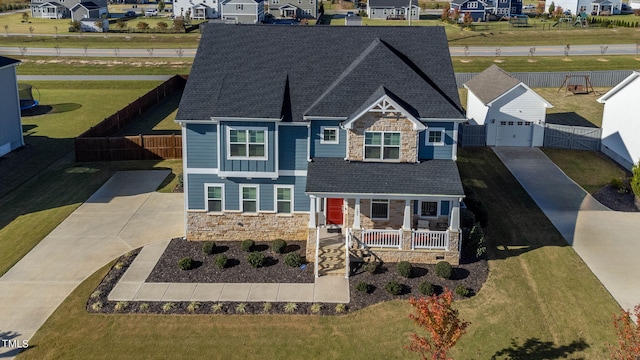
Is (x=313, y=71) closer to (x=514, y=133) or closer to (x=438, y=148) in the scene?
(x=438, y=148)

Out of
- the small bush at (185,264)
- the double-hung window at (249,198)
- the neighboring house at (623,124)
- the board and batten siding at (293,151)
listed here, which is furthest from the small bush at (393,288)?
the neighboring house at (623,124)

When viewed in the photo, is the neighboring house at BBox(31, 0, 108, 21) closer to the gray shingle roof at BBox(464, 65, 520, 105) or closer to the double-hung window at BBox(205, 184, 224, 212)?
the gray shingle roof at BBox(464, 65, 520, 105)

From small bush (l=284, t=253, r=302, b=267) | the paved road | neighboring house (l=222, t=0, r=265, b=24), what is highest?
neighboring house (l=222, t=0, r=265, b=24)

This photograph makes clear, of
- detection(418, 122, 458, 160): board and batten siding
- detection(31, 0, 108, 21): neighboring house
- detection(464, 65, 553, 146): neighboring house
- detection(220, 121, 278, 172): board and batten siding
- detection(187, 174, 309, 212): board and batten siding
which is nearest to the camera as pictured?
detection(220, 121, 278, 172): board and batten siding

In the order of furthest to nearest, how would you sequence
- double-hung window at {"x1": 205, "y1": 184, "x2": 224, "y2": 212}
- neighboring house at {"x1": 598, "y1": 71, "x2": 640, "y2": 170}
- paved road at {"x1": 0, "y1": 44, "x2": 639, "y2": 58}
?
paved road at {"x1": 0, "y1": 44, "x2": 639, "y2": 58}
neighboring house at {"x1": 598, "y1": 71, "x2": 640, "y2": 170}
double-hung window at {"x1": 205, "y1": 184, "x2": 224, "y2": 212}

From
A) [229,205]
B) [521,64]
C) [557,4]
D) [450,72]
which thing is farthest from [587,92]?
[557,4]

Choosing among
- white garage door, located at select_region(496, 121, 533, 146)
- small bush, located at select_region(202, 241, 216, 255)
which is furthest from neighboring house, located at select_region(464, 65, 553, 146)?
small bush, located at select_region(202, 241, 216, 255)

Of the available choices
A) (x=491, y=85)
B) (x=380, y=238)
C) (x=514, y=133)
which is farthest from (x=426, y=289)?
(x=491, y=85)

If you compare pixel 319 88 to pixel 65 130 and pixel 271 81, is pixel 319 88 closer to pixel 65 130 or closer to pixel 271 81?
pixel 271 81

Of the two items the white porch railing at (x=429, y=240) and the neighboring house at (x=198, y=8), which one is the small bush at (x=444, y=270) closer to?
the white porch railing at (x=429, y=240)
